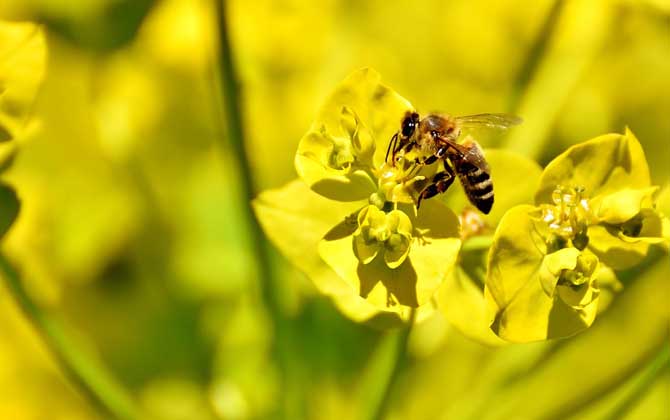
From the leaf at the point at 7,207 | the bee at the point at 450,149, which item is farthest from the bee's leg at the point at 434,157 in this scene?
the leaf at the point at 7,207

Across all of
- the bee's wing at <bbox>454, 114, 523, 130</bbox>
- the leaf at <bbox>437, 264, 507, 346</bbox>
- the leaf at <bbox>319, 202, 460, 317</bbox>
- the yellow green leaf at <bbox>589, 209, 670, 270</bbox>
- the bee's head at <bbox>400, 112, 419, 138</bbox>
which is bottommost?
the leaf at <bbox>437, 264, 507, 346</bbox>

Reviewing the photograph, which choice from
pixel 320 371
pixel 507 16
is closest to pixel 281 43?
pixel 507 16

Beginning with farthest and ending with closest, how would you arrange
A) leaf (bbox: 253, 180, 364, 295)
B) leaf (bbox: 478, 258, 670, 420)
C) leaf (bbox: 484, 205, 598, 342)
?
1. leaf (bbox: 478, 258, 670, 420)
2. leaf (bbox: 253, 180, 364, 295)
3. leaf (bbox: 484, 205, 598, 342)

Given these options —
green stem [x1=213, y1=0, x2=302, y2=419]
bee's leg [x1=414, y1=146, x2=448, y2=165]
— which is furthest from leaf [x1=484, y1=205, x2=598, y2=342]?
green stem [x1=213, y1=0, x2=302, y2=419]

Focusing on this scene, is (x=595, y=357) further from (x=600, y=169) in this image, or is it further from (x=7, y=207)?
(x=7, y=207)

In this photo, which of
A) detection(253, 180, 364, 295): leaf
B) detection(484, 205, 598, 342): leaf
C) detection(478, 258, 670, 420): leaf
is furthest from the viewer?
detection(478, 258, 670, 420): leaf

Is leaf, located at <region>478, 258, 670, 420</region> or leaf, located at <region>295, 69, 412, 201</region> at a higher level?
leaf, located at <region>295, 69, 412, 201</region>

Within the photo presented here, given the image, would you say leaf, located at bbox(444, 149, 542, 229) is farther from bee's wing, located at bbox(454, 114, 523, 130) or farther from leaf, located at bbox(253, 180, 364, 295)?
leaf, located at bbox(253, 180, 364, 295)

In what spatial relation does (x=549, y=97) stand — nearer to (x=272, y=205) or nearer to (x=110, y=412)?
(x=272, y=205)
